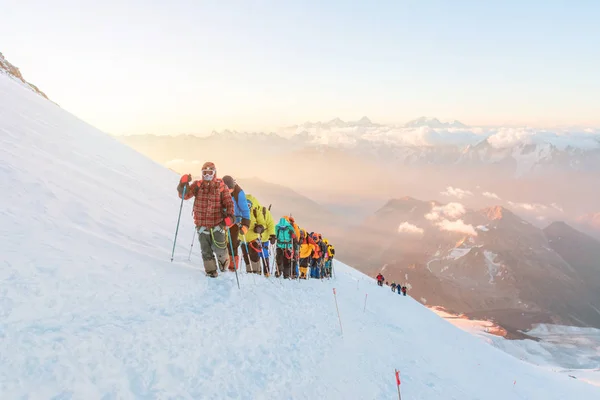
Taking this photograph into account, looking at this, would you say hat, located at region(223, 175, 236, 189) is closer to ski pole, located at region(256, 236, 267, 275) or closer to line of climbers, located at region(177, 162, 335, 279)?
line of climbers, located at region(177, 162, 335, 279)

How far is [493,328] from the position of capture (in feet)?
602

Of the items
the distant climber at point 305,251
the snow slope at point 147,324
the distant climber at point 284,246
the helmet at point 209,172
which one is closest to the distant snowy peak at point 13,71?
the snow slope at point 147,324

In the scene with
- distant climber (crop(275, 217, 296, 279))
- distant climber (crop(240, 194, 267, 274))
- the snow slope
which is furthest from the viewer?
distant climber (crop(275, 217, 296, 279))

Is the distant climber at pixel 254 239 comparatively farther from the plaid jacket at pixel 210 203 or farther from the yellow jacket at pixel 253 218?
the plaid jacket at pixel 210 203

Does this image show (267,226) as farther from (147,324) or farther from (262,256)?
(147,324)

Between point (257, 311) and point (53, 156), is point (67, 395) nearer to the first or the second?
point (257, 311)

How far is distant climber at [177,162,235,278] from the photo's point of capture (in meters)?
9.53

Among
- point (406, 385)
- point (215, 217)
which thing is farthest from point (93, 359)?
point (406, 385)

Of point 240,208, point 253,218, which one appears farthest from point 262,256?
point 240,208

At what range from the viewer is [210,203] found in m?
9.55

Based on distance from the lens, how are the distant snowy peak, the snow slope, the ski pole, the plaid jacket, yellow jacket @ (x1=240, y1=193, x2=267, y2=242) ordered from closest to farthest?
the snow slope → the plaid jacket → yellow jacket @ (x1=240, y1=193, x2=267, y2=242) → the ski pole → the distant snowy peak

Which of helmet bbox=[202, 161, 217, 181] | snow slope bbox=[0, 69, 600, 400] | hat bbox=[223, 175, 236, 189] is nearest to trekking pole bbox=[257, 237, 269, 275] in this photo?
snow slope bbox=[0, 69, 600, 400]

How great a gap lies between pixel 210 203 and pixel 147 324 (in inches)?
159

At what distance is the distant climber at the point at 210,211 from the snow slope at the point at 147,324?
0.74 metres
